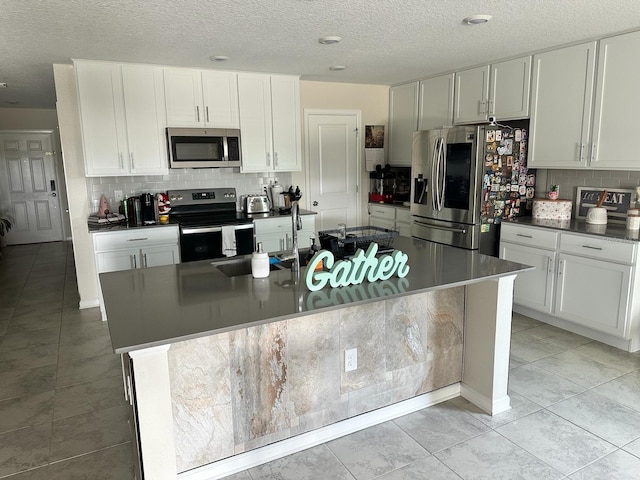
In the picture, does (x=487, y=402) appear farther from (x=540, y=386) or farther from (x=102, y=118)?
(x=102, y=118)

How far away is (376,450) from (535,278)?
96.7 inches

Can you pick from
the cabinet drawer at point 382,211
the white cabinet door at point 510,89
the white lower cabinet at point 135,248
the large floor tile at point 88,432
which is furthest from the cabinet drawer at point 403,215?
the large floor tile at point 88,432

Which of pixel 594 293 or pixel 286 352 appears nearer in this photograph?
pixel 286 352

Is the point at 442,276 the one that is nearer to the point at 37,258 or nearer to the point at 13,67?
the point at 13,67

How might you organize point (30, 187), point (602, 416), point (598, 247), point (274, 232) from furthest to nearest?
point (30, 187), point (274, 232), point (598, 247), point (602, 416)

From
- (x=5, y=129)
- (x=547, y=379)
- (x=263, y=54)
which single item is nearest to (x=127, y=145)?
(x=263, y=54)

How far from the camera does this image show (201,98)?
4.64 m

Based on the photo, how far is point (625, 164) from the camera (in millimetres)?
3523

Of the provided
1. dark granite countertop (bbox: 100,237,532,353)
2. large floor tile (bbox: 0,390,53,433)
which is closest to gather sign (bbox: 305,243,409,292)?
dark granite countertop (bbox: 100,237,532,353)

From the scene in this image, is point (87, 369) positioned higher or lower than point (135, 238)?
lower

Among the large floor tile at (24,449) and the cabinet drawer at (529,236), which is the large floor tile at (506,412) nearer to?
the cabinet drawer at (529,236)

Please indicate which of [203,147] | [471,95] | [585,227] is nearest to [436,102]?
[471,95]

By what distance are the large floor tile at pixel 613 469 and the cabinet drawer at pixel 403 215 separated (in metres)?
3.50

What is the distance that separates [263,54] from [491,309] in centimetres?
289
